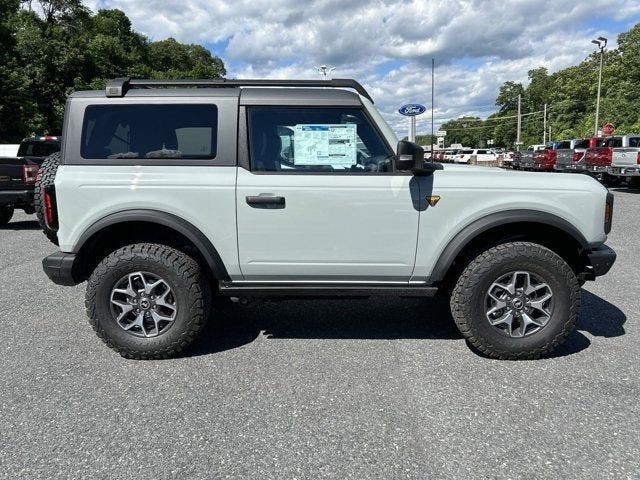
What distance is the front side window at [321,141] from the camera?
11.1ft

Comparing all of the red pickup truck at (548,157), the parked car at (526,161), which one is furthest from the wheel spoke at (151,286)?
the parked car at (526,161)

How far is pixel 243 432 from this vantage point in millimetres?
2613

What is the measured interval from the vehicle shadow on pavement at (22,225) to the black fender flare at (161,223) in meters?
7.56

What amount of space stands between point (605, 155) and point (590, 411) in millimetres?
15927

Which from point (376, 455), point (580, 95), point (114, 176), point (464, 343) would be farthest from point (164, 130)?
point (580, 95)

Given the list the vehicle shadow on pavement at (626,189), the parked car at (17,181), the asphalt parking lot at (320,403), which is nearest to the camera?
the asphalt parking lot at (320,403)

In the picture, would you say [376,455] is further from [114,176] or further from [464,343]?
[114,176]

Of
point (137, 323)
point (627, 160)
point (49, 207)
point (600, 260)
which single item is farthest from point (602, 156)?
point (49, 207)

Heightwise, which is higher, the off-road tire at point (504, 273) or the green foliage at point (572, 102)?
the green foliage at point (572, 102)

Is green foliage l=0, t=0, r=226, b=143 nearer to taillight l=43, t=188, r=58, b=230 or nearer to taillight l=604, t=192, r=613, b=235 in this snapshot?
taillight l=43, t=188, r=58, b=230

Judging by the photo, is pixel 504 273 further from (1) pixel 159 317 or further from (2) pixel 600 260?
(1) pixel 159 317

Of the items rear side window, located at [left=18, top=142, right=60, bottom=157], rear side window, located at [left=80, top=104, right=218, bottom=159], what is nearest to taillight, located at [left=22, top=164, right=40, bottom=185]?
rear side window, located at [left=18, top=142, right=60, bottom=157]

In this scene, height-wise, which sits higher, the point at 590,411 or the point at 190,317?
the point at 190,317

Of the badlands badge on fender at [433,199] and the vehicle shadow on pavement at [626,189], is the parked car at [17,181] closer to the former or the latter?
the badlands badge on fender at [433,199]
